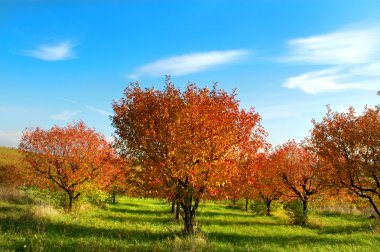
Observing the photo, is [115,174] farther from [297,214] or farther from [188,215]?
[297,214]

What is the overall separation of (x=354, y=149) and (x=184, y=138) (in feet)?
43.9

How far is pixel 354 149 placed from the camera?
77.9ft

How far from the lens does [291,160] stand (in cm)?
3544

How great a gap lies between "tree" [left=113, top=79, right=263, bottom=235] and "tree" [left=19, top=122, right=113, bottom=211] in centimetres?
1225

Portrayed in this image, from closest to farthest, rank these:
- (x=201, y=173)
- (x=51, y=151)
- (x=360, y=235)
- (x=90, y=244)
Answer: (x=90, y=244), (x=201, y=173), (x=360, y=235), (x=51, y=151)

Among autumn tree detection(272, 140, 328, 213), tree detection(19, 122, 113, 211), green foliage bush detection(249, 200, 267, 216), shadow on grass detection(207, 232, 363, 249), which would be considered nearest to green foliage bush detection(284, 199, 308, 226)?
autumn tree detection(272, 140, 328, 213)

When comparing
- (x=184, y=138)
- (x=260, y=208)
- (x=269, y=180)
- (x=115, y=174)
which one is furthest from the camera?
(x=260, y=208)

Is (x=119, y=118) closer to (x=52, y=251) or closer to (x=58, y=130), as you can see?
(x=52, y=251)

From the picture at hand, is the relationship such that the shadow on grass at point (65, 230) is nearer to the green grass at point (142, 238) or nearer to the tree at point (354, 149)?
the green grass at point (142, 238)

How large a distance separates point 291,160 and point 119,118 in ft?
70.1

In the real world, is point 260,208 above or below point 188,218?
below

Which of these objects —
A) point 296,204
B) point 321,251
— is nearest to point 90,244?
point 321,251

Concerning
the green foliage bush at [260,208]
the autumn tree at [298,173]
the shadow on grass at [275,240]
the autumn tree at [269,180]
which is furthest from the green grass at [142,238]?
the green foliage bush at [260,208]

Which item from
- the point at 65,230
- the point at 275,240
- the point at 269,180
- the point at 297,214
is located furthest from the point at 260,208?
the point at 65,230
